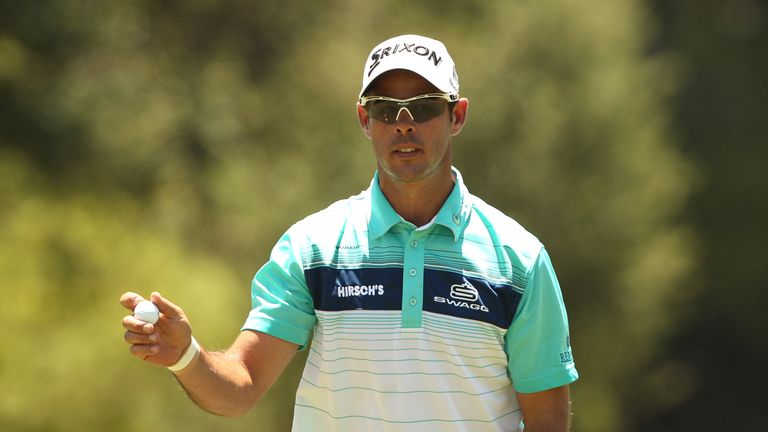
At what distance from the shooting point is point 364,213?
12.9ft

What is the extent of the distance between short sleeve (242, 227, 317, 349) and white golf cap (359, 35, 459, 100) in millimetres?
574

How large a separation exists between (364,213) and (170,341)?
79 cm

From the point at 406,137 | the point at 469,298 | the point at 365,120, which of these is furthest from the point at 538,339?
the point at 365,120

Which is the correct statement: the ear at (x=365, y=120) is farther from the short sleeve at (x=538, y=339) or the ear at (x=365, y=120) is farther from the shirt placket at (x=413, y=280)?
the short sleeve at (x=538, y=339)

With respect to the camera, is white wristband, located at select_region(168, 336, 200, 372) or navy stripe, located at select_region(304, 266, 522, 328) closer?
white wristband, located at select_region(168, 336, 200, 372)

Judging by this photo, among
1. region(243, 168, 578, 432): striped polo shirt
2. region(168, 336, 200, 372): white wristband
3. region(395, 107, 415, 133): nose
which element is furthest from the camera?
region(395, 107, 415, 133): nose

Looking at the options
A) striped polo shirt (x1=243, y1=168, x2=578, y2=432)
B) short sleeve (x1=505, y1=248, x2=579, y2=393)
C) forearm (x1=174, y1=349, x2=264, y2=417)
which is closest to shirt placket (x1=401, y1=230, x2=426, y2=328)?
striped polo shirt (x1=243, y1=168, x2=578, y2=432)

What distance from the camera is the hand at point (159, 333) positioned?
3.32 meters

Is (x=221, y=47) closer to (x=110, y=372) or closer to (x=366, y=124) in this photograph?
(x=110, y=372)

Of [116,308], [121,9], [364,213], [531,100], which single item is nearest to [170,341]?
[364,213]

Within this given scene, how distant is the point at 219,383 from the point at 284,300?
34 centimetres

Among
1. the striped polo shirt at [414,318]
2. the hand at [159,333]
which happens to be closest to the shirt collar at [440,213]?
the striped polo shirt at [414,318]

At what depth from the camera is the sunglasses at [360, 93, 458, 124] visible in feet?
12.6

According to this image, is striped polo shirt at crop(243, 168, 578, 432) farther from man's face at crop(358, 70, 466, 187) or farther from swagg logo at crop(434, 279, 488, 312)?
man's face at crop(358, 70, 466, 187)
